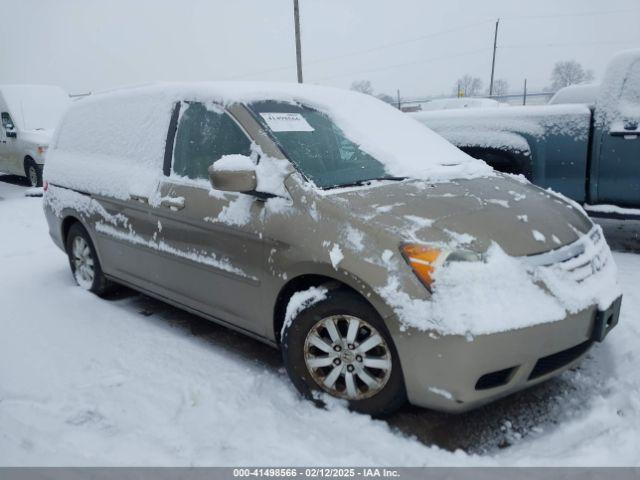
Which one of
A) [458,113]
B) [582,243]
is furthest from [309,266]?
[458,113]

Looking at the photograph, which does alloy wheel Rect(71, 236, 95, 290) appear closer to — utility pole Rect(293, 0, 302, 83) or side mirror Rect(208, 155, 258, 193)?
side mirror Rect(208, 155, 258, 193)

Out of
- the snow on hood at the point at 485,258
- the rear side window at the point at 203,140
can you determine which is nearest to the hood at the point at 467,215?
the snow on hood at the point at 485,258

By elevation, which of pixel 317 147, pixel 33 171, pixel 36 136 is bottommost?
pixel 33 171

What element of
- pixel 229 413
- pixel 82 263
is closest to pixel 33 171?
pixel 82 263

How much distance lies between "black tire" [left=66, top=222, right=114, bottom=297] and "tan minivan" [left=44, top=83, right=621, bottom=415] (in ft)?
1.46

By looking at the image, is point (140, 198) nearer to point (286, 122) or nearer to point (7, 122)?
point (286, 122)

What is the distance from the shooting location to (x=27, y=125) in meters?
11.1

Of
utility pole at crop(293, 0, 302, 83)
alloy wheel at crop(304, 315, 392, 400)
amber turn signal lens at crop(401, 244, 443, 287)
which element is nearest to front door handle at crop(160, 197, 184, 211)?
alloy wheel at crop(304, 315, 392, 400)

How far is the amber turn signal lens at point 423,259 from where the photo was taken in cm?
225

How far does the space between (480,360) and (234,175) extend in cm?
151

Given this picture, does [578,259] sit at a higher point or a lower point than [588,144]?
lower

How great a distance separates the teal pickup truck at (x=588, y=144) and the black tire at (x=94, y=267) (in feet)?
13.2

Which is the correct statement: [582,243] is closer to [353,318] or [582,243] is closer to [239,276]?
[353,318]

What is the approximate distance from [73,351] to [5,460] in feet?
3.63
